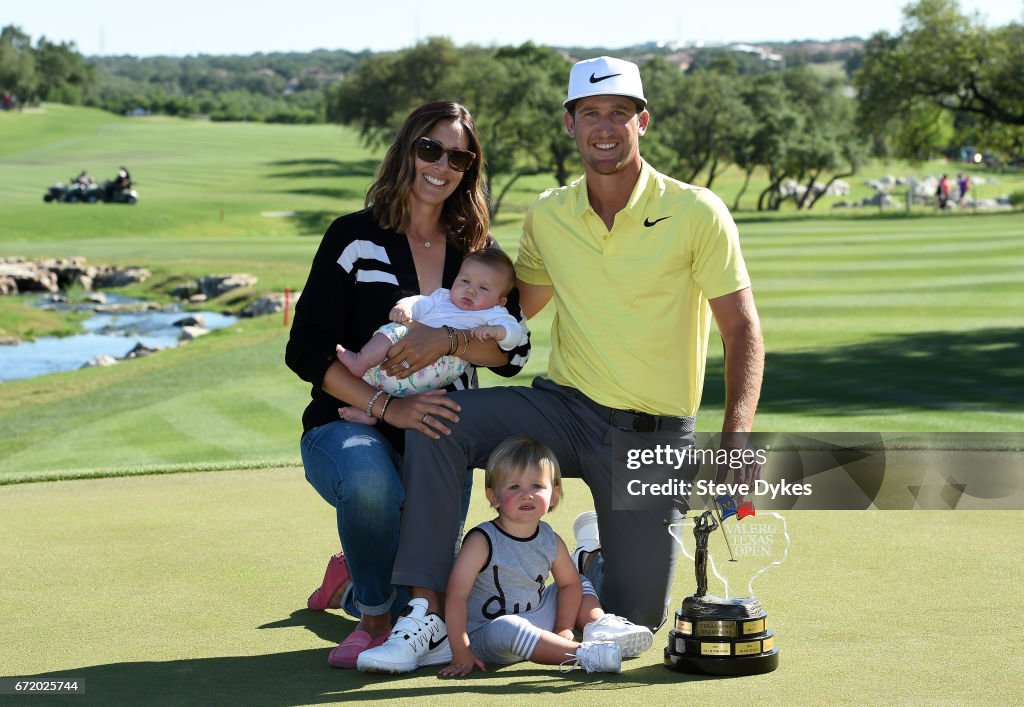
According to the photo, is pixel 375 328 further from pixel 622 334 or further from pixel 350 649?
pixel 350 649

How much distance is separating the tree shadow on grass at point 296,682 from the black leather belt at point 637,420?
0.88 meters

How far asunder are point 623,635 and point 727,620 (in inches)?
14.7

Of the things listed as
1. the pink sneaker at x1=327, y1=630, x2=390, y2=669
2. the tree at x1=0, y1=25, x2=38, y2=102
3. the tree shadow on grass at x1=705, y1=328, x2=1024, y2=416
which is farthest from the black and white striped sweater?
the tree at x1=0, y1=25, x2=38, y2=102

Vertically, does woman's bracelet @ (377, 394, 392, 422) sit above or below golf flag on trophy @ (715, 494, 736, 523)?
above

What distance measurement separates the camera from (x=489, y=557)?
448 cm

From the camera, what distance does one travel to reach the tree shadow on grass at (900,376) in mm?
11453

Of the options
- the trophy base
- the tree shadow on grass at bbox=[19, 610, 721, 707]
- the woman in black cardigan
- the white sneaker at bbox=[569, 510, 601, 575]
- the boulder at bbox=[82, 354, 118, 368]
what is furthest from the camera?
the boulder at bbox=[82, 354, 118, 368]

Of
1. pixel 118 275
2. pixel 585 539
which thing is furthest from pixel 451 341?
pixel 118 275

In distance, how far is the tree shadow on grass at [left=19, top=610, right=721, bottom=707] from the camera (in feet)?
12.5

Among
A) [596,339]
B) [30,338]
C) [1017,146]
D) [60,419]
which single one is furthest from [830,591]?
[1017,146]

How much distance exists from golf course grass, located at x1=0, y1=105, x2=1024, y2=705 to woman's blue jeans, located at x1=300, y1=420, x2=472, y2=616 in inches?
9.0

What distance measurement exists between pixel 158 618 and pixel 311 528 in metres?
1.51

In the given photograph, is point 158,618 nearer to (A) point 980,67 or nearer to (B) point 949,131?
(A) point 980,67

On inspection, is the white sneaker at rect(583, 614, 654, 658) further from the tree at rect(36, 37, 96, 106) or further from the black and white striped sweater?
the tree at rect(36, 37, 96, 106)
